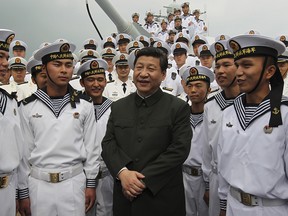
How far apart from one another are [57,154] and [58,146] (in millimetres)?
72

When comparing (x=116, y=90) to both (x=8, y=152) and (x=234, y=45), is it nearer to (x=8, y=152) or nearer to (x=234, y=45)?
(x=8, y=152)

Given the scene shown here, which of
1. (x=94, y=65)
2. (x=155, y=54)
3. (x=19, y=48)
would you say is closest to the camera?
(x=155, y=54)

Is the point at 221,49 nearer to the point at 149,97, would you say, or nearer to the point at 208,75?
the point at 208,75

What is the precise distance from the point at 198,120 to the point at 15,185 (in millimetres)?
2045

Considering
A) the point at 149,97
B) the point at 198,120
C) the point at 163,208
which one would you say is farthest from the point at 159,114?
the point at 198,120

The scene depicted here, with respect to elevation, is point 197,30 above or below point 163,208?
above

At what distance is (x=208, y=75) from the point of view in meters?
4.02

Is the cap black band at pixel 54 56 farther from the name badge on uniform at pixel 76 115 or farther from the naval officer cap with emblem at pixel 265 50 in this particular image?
the naval officer cap with emblem at pixel 265 50

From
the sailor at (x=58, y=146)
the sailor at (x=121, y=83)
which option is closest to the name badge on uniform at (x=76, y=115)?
the sailor at (x=58, y=146)

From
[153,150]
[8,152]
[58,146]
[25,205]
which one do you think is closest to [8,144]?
[8,152]

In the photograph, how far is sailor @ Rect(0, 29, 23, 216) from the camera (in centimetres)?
267

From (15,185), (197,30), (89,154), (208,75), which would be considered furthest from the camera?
(197,30)

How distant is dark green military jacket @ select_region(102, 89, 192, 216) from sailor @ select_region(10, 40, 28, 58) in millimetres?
7292

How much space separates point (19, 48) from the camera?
356 inches
